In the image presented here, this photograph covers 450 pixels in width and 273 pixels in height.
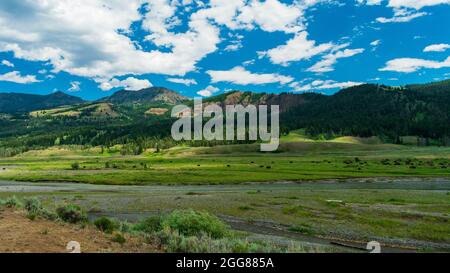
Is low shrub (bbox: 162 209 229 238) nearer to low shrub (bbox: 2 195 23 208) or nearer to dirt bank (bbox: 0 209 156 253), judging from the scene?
dirt bank (bbox: 0 209 156 253)

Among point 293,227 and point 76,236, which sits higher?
point 76,236

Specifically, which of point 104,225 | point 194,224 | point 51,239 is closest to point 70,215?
point 104,225

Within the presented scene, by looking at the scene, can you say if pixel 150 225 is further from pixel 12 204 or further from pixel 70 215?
pixel 12 204

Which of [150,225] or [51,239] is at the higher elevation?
[51,239]

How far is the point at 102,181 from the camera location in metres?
95.9

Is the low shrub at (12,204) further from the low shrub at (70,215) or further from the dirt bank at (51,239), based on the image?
the dirt bank at (51,239)

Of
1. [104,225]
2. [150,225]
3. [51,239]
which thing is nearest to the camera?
[51,239]

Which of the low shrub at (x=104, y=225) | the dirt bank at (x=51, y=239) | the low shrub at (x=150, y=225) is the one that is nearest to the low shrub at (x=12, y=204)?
the dirt bank at (x=51, y=239)

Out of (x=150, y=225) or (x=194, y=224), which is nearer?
(x=194, y=224)

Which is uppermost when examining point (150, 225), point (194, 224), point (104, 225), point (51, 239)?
point (51, 239)
